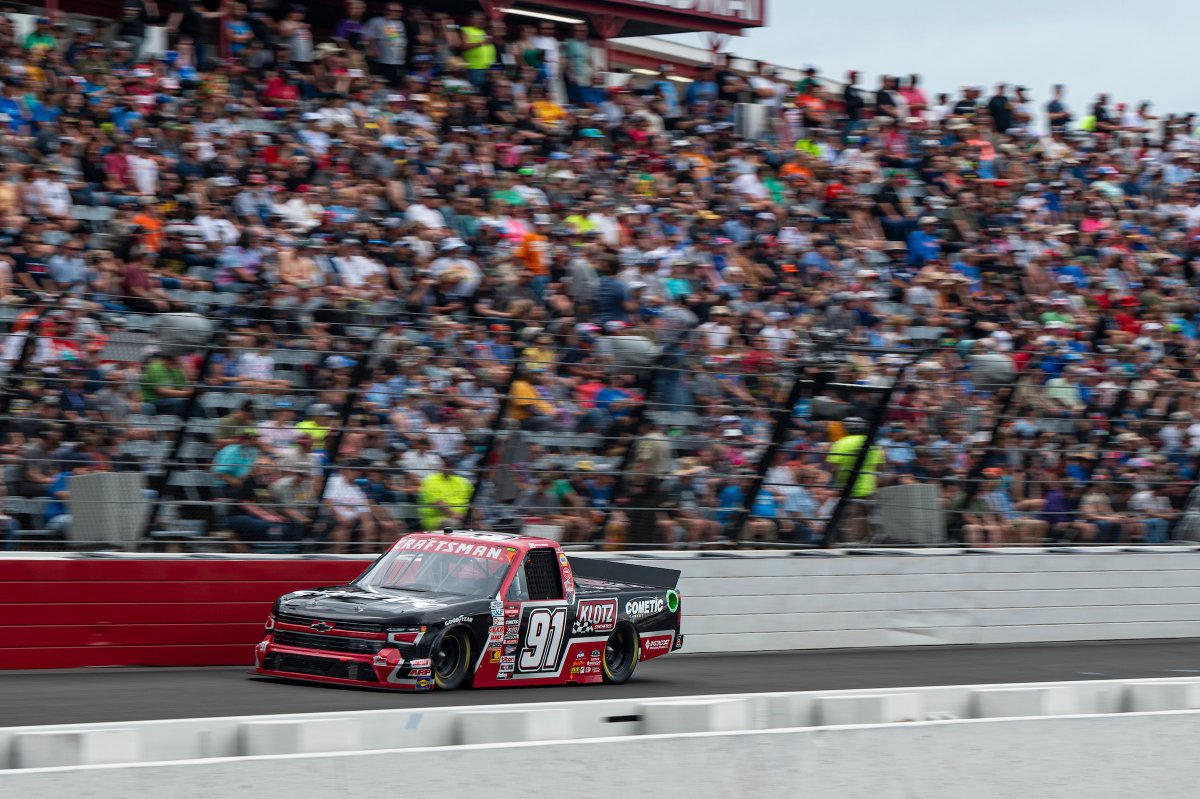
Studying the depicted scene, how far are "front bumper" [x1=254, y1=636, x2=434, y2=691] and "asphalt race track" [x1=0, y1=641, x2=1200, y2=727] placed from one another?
83 millimetres

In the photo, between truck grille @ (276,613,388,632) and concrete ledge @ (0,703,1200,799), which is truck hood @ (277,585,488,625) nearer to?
truck grille @ (276,613,388,632)

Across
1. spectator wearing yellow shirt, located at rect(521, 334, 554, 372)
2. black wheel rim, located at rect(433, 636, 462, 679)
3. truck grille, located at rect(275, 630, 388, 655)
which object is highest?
spectator wearing yellow shirt, located at rect(521, 334, 554, 372)

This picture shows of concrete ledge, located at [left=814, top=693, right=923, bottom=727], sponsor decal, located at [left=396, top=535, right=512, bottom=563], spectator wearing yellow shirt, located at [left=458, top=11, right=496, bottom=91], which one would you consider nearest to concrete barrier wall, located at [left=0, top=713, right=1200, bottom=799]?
concrete ledge, located at [left=814, top=693, right=923, bottom=727]

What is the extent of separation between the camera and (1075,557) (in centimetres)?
1714

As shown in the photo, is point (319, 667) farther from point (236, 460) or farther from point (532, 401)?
point (532, 401)

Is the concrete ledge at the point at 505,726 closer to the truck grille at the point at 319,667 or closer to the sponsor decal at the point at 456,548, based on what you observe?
the truck grille at the point at 319,667

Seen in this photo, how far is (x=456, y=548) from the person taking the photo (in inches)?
474

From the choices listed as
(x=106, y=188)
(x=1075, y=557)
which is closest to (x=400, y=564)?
(x=106, y=188)

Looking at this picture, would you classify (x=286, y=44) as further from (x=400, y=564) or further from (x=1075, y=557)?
(x=1075, y=557)

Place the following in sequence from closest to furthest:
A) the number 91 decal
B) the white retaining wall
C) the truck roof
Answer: the number 91 decal, the truck roof, the white retaining wall

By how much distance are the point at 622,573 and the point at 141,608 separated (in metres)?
3.69

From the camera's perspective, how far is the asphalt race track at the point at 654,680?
32.2 feet

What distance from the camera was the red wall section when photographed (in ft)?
38.7

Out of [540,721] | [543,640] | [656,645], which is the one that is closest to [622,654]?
[656,645]
